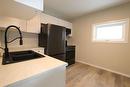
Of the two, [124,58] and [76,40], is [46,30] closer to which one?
[76,40]

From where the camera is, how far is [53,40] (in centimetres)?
241

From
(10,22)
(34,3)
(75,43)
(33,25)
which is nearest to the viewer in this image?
(34,3)

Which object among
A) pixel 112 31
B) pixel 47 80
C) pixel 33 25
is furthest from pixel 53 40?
pixel 112 31

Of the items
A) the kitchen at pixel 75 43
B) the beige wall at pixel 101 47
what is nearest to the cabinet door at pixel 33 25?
the kitchen at pixel 75 43

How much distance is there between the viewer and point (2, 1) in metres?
0.93

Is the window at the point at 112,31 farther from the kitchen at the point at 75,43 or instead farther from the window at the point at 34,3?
the window at the point at 34,3

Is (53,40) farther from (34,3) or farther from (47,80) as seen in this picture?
(47,80)

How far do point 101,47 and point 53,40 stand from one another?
192 centimetres

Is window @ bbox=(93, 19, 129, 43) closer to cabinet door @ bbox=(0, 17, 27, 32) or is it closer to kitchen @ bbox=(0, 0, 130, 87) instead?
kitchen @ bbox=(0, 0, 130, 87)

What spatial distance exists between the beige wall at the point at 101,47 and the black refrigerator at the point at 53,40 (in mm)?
1356

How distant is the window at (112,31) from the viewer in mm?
2558

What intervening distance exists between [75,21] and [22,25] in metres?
2.56

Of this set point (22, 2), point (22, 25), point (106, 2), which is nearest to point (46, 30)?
point (22, 25)

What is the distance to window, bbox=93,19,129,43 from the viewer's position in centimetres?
256
